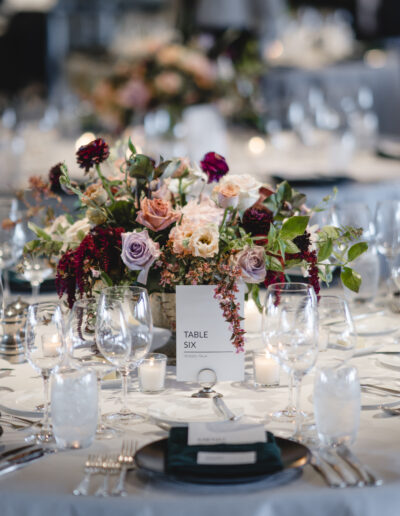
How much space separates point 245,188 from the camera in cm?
173

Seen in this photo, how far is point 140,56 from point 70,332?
3.81 meters

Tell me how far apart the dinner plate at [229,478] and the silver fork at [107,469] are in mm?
41

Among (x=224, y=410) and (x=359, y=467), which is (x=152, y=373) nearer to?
(x=224, y=410)

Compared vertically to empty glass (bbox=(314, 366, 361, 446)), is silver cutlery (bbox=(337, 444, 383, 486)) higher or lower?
lower

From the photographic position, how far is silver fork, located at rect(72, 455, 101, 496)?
117 cm

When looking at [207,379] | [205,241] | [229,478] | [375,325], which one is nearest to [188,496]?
[229,478]

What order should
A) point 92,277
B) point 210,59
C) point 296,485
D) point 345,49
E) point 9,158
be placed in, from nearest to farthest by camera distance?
point 296,485 < point 92,277 < point 9,158 < point 210,59 < point 345,49

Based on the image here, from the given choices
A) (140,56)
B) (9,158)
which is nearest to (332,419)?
(9,158)

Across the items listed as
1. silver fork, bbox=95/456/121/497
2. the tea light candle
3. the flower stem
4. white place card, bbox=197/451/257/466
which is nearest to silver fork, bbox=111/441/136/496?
silver fork, bbox=95/456/121/497

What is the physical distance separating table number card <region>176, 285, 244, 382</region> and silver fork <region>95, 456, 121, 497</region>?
0.39m

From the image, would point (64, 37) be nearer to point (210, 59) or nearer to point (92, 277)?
point (210, 59)

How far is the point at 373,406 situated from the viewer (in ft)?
5.11

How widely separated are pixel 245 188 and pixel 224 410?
49 centimetres

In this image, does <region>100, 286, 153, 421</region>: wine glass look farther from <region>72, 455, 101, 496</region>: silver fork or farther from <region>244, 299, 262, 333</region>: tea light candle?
<region>244, 299, 262, 333</region>: tea light candle
